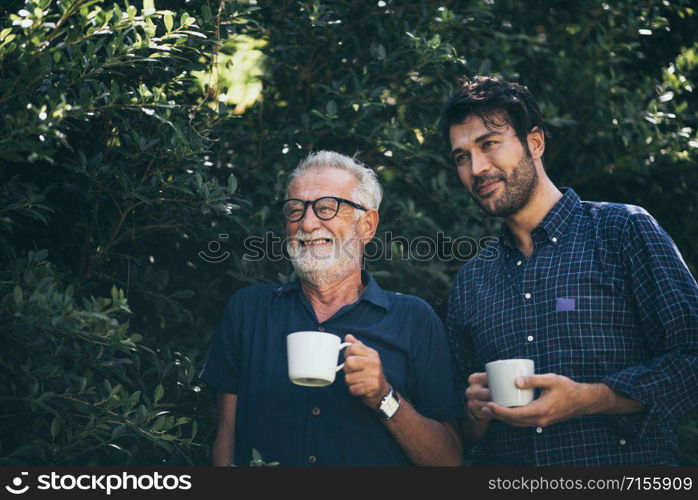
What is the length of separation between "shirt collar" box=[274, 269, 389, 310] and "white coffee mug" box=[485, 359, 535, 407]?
0.69 metres

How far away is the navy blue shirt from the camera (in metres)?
3.06

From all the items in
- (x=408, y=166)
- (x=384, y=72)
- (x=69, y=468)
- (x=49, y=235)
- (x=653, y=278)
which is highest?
(x=384, y=72)

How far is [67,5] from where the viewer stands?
2684 millimetres

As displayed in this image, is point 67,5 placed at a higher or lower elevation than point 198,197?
higher

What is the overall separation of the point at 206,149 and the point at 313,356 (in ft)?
3.46

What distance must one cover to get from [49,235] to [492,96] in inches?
78.6

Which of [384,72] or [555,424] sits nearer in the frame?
[555,424]

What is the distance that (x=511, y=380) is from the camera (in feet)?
9.00

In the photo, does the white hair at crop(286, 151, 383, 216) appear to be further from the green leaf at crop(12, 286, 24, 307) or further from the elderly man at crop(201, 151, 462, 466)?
the green leaf at crop(12, 286, 24, 307)

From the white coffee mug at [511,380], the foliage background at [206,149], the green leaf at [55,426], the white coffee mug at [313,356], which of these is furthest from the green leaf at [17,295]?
the white coffee mug at [511,380]

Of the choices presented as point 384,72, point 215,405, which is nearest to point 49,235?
point 215,405

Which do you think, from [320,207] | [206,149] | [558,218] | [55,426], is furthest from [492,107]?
[55,426]

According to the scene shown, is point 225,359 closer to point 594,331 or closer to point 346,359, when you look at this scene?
point 346,359

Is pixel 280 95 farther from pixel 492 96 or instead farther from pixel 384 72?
pixel 492 96
